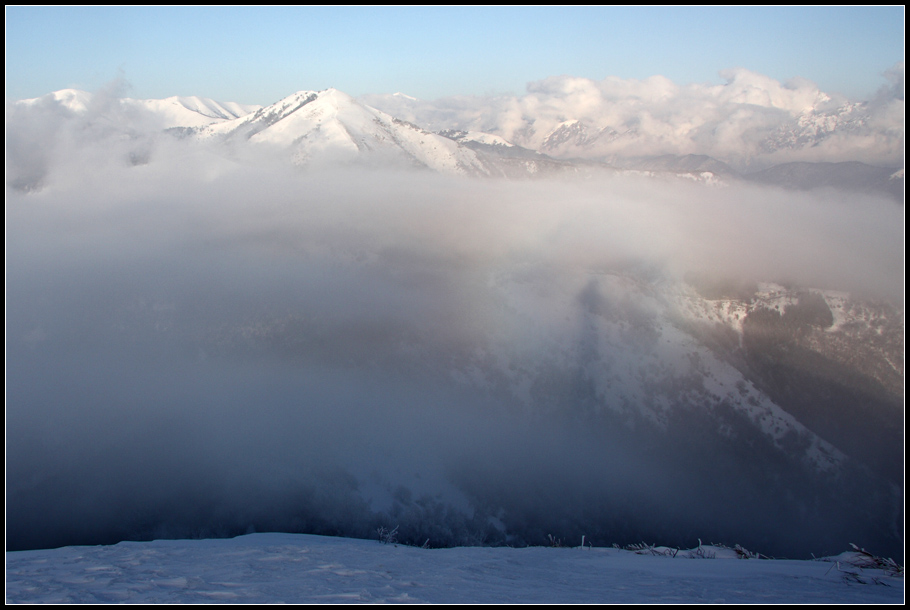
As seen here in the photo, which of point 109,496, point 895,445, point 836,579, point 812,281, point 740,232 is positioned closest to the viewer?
point 836,579

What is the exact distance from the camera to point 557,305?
248ft

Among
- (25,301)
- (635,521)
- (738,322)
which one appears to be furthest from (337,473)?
(738,322)

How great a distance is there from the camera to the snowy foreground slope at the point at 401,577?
286 inches

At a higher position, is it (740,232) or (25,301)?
(740,232)

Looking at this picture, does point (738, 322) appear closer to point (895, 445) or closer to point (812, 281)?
point (895, 445)

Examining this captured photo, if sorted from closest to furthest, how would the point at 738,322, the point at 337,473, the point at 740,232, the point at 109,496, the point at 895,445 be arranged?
the point at 109,496, the point at 337,473, the point at 895,445, the point at 738,322, the point at 740,232

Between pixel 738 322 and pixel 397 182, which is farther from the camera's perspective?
pixel 397 182

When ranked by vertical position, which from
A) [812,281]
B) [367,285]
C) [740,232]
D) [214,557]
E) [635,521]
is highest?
[740,232]

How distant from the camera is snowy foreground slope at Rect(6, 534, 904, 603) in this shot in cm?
726

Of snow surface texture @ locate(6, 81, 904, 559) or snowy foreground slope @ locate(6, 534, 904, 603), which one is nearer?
snowy foreground slope @ locate(6, 534, 904, 603)

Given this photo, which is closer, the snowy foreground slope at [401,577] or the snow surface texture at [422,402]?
the snowy foreground slope at [401,577]

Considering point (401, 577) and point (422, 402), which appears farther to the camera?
point (422, 402)

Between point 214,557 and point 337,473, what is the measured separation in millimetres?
36795

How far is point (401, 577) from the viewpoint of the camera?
849 cm
